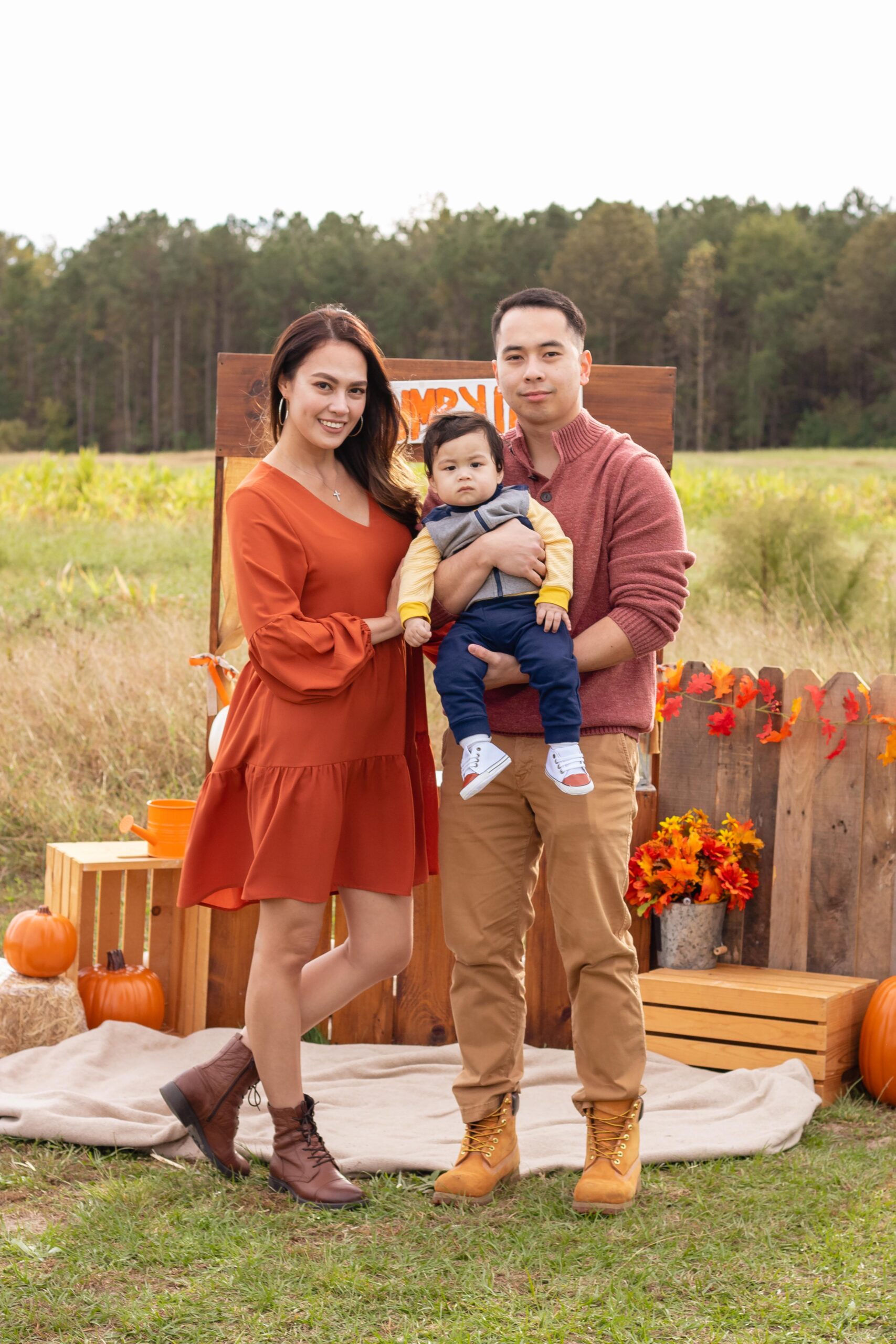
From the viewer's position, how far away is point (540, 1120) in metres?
3.61

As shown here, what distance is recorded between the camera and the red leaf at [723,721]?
4215 millimetres

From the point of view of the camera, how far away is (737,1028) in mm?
3916

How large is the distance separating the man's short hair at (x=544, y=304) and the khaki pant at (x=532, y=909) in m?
0.94

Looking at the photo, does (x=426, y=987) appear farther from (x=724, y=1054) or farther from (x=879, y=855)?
(x=879, y=855)

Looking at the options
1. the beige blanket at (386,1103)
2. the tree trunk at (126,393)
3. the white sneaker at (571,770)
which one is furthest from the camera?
the tree trunk at (126,393)

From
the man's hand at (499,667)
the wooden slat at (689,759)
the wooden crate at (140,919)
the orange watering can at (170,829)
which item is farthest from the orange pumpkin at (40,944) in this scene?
the wooden slat at (689,759)

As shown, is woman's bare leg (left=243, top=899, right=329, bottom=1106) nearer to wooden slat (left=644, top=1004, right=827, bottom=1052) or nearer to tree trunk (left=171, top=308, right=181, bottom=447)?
wooden slat (left=644, top=1004, right=827, bottom=1052)

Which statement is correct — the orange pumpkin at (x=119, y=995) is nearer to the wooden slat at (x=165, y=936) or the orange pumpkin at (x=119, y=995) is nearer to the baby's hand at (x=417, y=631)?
the wooden slat at (x=165, y=936)

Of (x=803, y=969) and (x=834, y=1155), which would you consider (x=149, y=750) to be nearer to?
(x=803, y=969)

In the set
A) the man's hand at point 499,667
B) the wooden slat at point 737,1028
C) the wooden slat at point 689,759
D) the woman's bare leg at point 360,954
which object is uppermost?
the man's hand at point 499,667

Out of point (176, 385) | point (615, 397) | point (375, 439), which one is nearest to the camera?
point (375, 439)

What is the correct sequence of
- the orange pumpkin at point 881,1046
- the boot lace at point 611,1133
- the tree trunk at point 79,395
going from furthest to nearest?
the tree trunk at point 79,395 < the orange pumpkin at point 881,1046 < the boot lace at point 611,1133

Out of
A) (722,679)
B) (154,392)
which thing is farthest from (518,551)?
(154,392)

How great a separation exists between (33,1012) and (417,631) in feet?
6.70
